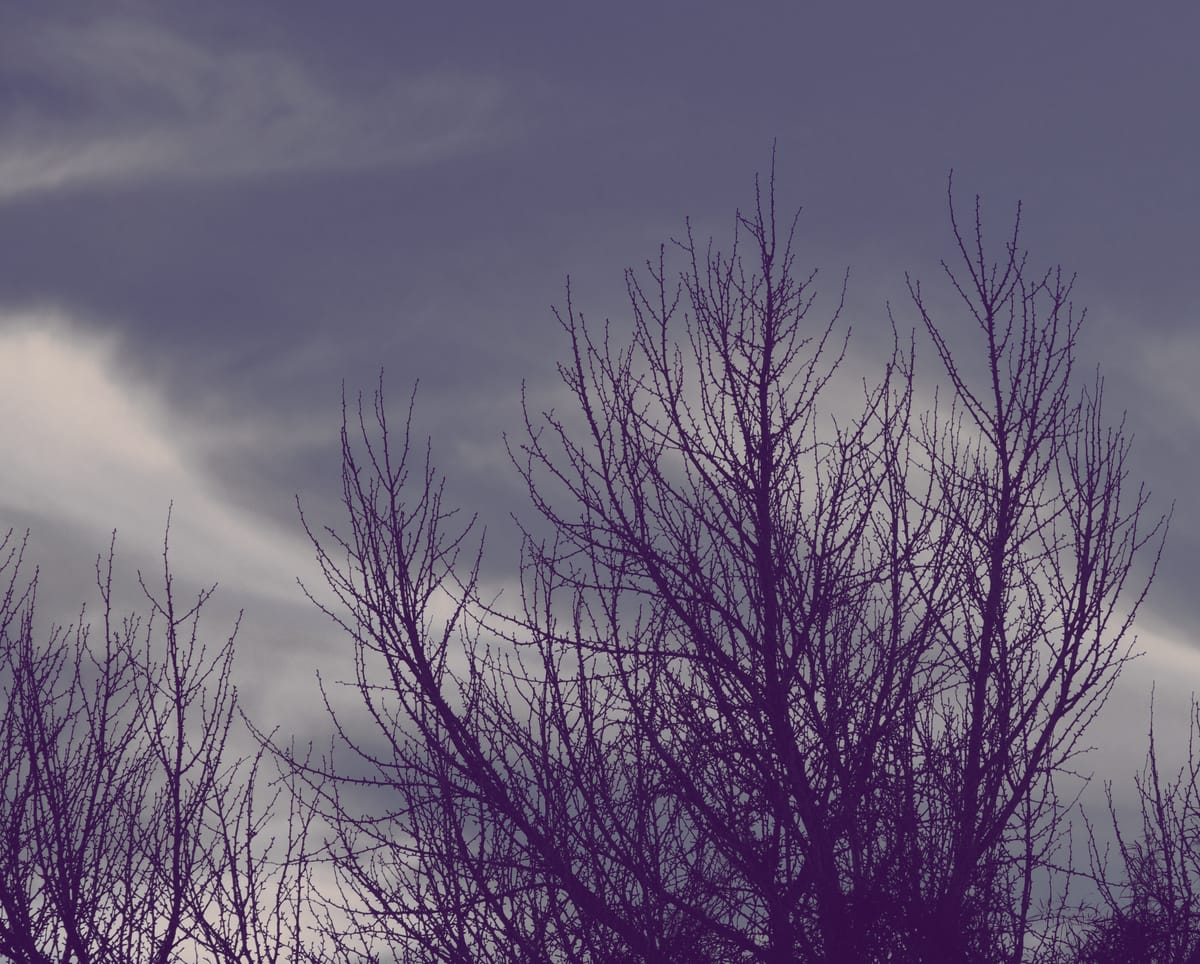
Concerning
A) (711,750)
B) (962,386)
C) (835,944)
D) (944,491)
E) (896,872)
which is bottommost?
(835,944)

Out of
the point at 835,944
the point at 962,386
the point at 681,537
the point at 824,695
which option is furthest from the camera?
the point at 962,386

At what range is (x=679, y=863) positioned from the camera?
20.2 ft

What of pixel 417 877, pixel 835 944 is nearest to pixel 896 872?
pixel 835 944

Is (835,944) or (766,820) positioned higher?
(766,820)

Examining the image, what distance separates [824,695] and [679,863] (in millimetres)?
1243

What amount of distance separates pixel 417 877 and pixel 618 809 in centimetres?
106

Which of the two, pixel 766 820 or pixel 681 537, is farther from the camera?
pixel 681 537

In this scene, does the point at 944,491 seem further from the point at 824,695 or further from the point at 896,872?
the point at 896,872

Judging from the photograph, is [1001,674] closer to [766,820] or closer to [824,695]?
[824,695]

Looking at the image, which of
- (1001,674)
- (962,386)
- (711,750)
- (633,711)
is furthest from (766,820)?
(962,386)

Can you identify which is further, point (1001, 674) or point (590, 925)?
point (1001, 674)

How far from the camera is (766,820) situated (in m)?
5.68

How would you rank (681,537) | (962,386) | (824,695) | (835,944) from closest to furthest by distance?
(835,944) < (824,695) < (681,537) < (962,386)

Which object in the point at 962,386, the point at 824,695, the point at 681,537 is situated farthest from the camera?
the point at 962,386
